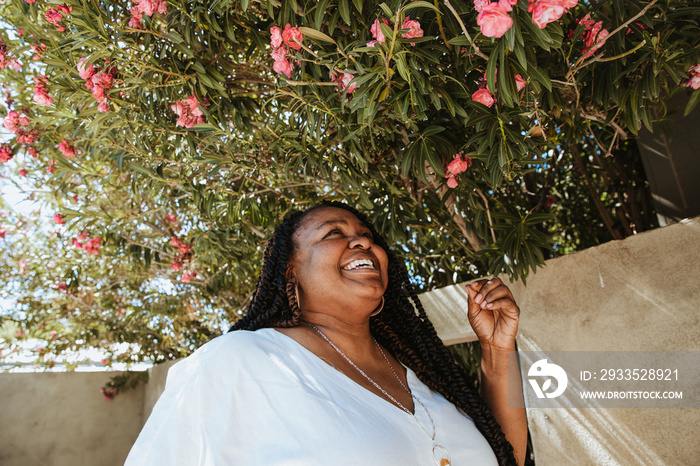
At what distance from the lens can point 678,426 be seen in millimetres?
2279

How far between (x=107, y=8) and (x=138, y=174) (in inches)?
36.7

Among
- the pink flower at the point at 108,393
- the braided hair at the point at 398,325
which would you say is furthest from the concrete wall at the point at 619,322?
the pink flower at the point at 108,393

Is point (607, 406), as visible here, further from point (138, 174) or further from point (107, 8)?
point (107, 8)

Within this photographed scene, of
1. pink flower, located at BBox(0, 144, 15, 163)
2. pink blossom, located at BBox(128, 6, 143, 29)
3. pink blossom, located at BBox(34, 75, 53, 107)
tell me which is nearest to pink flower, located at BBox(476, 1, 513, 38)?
pink blossom, located at BBox(128, 6, 143, 29)

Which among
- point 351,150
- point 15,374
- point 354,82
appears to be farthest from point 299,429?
point 15,374

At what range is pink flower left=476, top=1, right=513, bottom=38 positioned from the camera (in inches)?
55.1

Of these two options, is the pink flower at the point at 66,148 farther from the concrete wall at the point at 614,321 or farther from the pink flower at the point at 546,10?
the pink flower at the point at 546,10

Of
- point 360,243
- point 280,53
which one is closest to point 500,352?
point 360,243

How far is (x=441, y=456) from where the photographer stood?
5.10 feet

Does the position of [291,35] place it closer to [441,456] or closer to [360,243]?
[360,243]

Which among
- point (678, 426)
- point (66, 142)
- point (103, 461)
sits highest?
point (66, 142)

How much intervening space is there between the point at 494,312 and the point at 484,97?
0.76m

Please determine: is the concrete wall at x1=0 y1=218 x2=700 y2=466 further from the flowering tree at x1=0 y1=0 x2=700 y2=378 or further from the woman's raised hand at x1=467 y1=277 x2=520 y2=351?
the woman's raised hand at x1=467 y1=277 x2=520 y2=351

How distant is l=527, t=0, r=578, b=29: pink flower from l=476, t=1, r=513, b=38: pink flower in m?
0.06
